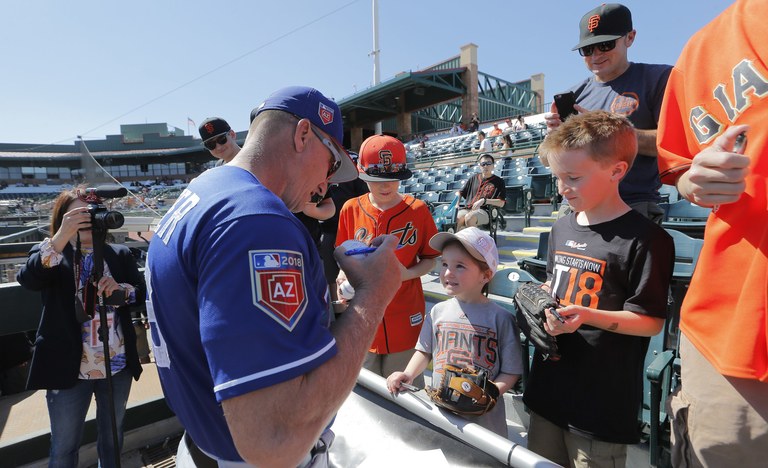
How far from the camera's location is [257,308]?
0.77m

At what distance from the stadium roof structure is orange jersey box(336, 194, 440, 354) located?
25171 millimetres

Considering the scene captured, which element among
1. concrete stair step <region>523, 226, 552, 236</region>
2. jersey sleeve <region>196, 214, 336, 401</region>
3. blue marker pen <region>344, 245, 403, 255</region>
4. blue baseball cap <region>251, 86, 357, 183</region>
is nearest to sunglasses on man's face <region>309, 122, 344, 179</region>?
blue baseball cap <region>251, 86, 357, 183</region>

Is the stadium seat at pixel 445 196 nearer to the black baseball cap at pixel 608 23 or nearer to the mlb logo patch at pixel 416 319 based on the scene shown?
the mlb logo patch at pixel 416 319

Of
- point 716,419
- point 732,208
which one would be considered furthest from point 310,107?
point 716,419

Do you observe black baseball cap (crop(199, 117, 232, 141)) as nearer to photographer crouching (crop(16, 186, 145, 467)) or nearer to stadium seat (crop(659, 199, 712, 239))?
photographer crouching (crop(16, 186, 145, 467))

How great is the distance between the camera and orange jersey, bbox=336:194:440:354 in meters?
2.45

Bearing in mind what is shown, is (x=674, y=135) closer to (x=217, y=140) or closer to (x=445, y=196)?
(x=217, y=140)

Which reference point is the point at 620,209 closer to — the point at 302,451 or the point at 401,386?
the point at 401,386

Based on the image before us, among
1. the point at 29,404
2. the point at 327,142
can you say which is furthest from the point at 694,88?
the point at 29,404

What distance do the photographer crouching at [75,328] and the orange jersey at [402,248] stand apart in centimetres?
149

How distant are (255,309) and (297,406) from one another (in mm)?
217

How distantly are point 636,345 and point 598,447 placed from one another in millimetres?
423

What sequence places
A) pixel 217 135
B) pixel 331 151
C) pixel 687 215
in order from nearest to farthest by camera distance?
pixel 331 151
pixel 217 135
pixel 687 215

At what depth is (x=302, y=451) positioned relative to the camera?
32.4 inches
